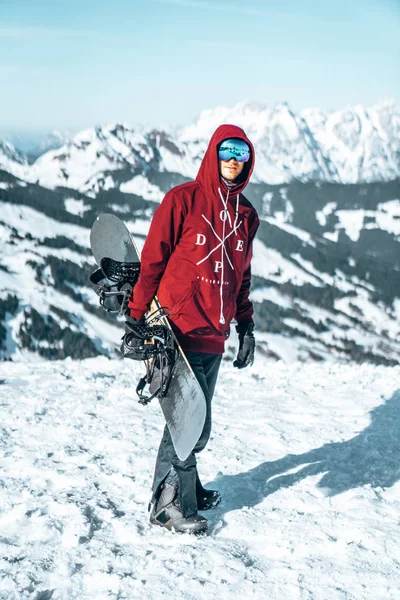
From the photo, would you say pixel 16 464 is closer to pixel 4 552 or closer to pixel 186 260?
pixel 4 552

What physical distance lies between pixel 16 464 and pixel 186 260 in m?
2.96

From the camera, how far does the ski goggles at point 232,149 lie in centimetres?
446

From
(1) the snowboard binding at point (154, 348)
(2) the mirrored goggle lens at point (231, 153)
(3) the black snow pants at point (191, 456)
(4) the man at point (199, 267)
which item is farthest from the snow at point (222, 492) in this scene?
(2) the mirrored goggle lens at point (231, 153)

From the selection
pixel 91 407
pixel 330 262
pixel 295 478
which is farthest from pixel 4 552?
pixel 330 262

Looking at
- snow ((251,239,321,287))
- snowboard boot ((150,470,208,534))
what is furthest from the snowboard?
snow ((251,239,321,287))

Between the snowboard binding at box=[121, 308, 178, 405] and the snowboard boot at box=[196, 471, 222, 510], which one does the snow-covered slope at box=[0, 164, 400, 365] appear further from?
the snowboard binding at box=[121, 308, 178, 405]

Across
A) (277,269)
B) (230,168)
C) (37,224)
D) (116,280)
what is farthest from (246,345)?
(277,269)

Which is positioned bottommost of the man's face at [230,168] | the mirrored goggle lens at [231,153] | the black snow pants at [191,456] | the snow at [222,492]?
the snow at [222,492]

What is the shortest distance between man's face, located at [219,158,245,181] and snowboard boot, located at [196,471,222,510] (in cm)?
261

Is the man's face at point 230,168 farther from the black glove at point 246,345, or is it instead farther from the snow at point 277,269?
the snow at point 277,269

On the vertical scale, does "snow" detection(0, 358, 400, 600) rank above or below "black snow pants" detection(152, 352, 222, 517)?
below

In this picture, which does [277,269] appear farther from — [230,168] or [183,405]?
[183,405]

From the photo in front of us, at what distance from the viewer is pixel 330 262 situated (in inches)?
7338

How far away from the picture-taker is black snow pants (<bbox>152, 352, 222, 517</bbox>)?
457cm
